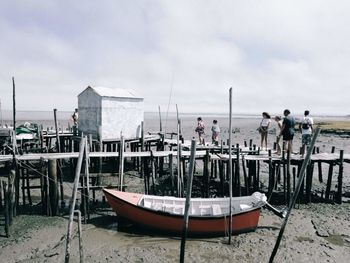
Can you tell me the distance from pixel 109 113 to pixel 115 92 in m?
1.82

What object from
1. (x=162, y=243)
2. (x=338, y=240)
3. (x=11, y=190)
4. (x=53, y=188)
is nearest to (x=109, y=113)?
(x=53, y=188)

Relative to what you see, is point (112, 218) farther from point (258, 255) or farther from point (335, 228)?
point (335, 228)

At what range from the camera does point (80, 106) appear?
21797 mm

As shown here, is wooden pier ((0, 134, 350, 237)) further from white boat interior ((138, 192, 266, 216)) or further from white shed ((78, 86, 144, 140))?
white boat interior ((138, 192, 266, 216))

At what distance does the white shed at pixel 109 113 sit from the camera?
20.0 meters

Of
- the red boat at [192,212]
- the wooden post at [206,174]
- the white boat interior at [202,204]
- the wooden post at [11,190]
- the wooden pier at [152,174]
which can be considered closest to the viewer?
the red boat at [192,212]

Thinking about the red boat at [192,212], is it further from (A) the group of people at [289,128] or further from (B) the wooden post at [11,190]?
(A) the group of people at [289,128]

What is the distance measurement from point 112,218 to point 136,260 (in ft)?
12.3

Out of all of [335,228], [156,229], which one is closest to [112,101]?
[156,229]

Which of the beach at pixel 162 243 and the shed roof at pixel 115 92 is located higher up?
the shed roof at pixel 115 92

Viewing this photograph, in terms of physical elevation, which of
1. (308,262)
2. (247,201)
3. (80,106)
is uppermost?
(80,106)

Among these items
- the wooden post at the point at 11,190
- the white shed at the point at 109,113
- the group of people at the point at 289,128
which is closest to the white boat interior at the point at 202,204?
the group of people at the point at 289,128

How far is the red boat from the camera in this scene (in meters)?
12.1

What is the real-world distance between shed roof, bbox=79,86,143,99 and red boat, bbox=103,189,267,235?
877cm
